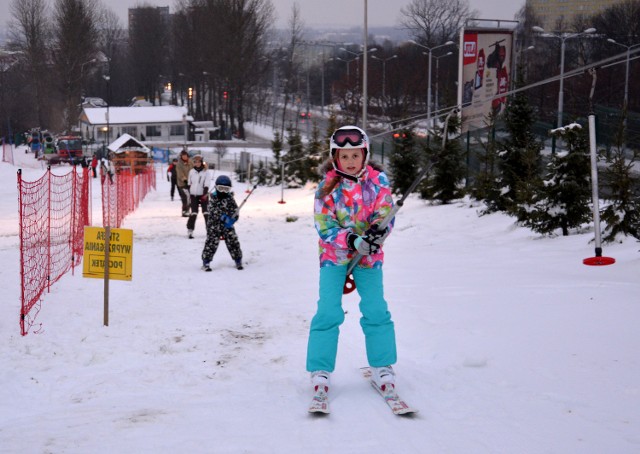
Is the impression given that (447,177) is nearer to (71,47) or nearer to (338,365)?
(338,365)

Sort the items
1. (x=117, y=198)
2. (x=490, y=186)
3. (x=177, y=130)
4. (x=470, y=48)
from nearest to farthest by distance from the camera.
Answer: (x=490, y=186) < (x=117, y=198) < (x=470, y=48) < (x=177, y=130)

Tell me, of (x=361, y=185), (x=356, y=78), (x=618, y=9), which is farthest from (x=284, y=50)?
(x=361, y=185)

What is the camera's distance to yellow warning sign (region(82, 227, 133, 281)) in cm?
740

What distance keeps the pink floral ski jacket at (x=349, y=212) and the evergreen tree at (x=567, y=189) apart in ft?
23.0

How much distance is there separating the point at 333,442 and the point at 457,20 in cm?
7153

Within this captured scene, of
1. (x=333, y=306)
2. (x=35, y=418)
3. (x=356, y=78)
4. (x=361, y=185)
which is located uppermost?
(x=356, y=78)

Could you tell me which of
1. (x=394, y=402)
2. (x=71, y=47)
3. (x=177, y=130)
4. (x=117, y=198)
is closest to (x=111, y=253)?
(x=394, y=402)

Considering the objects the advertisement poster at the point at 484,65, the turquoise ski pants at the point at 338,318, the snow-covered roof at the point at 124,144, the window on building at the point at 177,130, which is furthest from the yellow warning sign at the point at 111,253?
the window on building at the point at 177,130

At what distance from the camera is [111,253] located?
744 cm

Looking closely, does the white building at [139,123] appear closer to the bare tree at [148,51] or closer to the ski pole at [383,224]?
the bare tree at [148,51]

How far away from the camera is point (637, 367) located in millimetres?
4980

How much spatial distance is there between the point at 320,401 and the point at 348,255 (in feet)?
3.07

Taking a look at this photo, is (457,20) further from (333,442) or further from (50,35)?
(333,442)

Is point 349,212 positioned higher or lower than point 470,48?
lower
